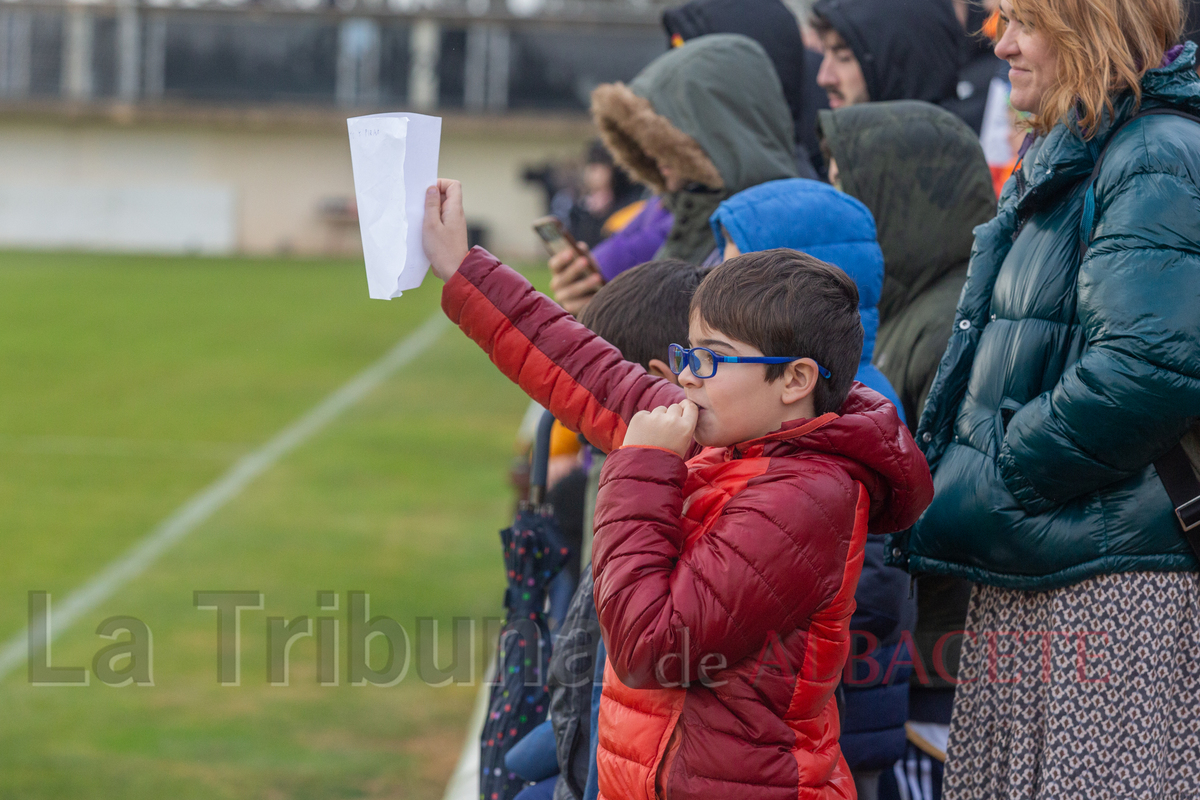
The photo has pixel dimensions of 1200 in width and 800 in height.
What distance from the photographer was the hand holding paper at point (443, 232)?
1991mm

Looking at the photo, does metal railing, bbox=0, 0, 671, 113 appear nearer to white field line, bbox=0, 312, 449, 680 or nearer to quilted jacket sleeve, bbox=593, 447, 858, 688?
white field line, bbox=0, 312, 449, 680

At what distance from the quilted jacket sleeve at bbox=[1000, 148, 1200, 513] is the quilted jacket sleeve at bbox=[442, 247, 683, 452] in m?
0.58

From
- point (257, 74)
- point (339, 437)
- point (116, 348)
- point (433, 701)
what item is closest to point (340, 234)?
point (257, 74)

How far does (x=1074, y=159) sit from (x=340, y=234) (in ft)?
100

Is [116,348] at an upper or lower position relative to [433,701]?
lower

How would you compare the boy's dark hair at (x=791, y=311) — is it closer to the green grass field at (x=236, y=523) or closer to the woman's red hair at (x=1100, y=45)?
the woman's red hair at (x=1100, y=45)

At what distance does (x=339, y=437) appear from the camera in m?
11.6

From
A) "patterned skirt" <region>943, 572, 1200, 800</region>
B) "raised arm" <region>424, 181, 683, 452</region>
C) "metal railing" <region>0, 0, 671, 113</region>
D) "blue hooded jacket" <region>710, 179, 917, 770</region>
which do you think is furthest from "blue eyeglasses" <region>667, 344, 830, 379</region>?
"metal railing" <region>0, 0, 671, 113</region>

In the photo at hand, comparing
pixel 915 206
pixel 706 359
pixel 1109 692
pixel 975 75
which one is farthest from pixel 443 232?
pixel 975 75

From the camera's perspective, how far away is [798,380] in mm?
1869

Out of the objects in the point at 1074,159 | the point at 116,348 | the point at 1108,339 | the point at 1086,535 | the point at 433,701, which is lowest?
the point at 116,348

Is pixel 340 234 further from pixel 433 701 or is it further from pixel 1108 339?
pixel 1108 339

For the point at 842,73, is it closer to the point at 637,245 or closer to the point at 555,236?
the point at 637,245

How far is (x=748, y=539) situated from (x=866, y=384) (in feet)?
2.44
